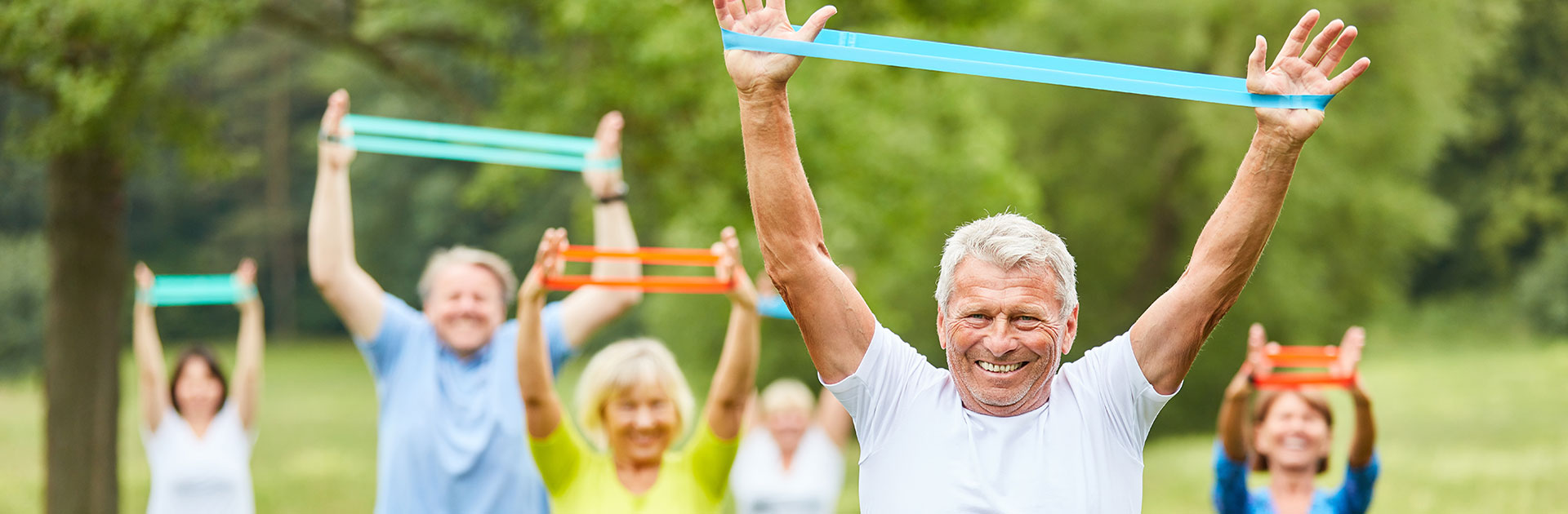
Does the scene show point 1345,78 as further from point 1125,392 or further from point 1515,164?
point 1515,164

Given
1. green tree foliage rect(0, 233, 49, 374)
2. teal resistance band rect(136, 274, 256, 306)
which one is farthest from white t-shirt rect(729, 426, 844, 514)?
green tree foliage rect(0, 233, 49, 374)

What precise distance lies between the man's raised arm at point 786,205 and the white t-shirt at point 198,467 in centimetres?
474

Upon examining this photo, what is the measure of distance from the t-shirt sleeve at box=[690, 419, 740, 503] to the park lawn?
11.4 meters

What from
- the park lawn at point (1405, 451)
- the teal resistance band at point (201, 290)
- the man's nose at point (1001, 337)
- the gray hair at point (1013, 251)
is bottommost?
the man's nose at point (1001, 337)

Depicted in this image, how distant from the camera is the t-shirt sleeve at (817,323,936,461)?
100.0 inches

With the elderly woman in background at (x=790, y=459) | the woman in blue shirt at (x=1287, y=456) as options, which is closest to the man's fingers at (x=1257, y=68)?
the woman in blue shirt at (x=1287, y=456)

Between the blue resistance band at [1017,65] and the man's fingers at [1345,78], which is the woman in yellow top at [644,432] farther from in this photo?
the man's fingers at [1345,78]

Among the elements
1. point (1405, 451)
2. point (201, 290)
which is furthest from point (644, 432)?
point (1405, 451)

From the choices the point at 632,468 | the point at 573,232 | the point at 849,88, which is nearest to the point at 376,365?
the point at 632,468

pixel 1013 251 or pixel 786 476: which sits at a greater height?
pixel 786 476

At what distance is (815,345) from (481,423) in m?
2.11

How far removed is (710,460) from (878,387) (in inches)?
63.5

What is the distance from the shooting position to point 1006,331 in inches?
95.2

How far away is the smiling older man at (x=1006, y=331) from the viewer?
239 centimetres
